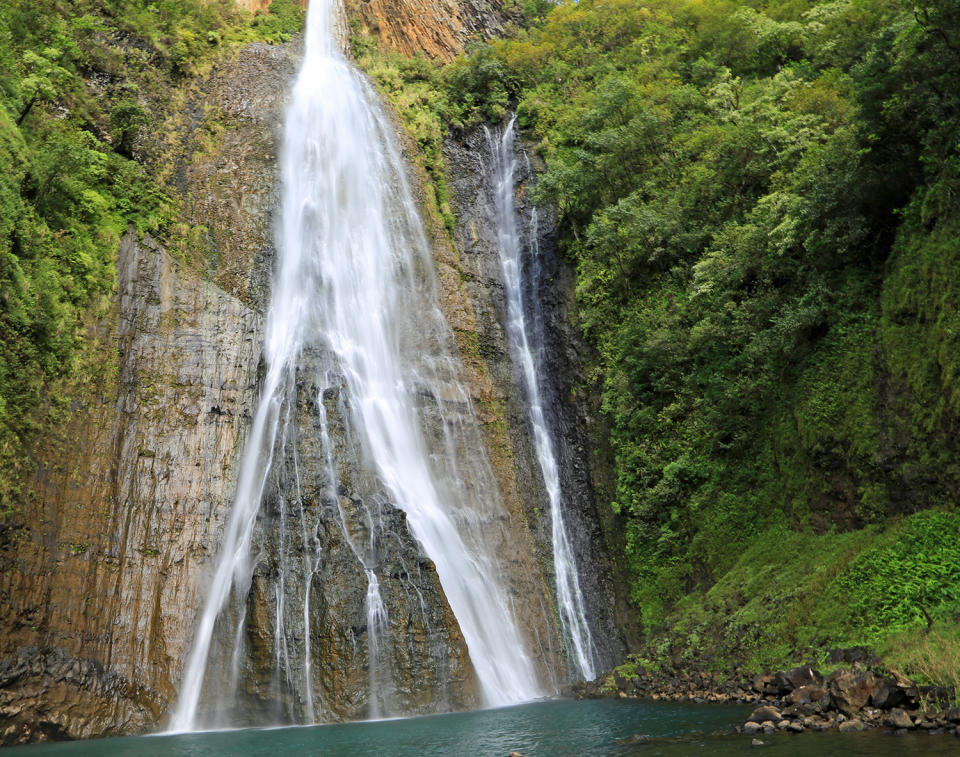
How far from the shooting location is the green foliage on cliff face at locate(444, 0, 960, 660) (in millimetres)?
13484

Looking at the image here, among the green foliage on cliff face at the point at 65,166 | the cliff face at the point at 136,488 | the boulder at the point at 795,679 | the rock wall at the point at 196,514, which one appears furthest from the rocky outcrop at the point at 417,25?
the boulder at the point at 795,679

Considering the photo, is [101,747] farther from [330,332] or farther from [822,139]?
[822,139]

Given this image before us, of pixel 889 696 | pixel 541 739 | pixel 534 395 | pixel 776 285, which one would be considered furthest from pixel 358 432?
pixel 889 696

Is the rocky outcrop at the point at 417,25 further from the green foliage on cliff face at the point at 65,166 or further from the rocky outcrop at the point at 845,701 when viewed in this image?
the rocky outcrop at the point at 845,701

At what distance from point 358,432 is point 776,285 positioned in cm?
1125

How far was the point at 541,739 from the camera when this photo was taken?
36.7 ft

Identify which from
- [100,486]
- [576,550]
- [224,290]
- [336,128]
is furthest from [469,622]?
[336,128]

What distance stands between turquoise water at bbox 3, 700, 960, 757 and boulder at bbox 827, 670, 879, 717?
2.13 ft

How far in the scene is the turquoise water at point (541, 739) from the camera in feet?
28.2

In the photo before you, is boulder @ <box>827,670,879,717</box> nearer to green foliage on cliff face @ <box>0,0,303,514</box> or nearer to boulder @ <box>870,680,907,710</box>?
boulder @ <box>870,680,907,710</box>

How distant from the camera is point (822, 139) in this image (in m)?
19.0

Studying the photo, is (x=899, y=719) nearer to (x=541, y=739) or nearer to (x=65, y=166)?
(x=541, y=739)

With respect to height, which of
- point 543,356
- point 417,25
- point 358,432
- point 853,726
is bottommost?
point 853,726

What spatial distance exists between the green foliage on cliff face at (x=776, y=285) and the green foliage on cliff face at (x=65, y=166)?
1369cm
